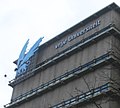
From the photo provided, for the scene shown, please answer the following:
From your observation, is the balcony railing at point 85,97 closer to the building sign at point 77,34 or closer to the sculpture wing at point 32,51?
the building sign at point 77,34

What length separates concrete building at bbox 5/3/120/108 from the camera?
41.8 meters

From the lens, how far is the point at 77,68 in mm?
46438

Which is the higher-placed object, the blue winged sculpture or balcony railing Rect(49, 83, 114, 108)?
the blue winged sculpture

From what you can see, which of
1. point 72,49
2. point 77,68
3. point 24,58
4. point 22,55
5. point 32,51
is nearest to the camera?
point 77,68

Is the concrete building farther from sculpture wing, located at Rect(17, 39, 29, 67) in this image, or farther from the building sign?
sculpture wing, located at Rect(17, 39, 29, 67)

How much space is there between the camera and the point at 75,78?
45906 mm

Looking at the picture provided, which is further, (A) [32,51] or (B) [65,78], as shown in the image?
(A) [32,51]

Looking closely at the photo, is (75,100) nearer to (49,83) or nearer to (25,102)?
Answer: (49,83)

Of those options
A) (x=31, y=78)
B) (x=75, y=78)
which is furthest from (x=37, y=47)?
(x=75, y=78)

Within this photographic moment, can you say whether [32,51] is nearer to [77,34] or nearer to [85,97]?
[77,34]

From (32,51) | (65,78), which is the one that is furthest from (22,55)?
(65,78)

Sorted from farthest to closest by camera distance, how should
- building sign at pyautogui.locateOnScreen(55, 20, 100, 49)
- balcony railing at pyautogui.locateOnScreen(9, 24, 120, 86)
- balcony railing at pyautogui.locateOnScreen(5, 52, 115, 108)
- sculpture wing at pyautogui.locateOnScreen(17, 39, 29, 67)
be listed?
sculpture wing at pyautogui.locateOnScreen(17, 39, 29, 67) → building sign at pyautogui.locateOnScreen(55, 20, 100, 49) → balcony railing at pyautogui.locateOnScreen(9, 24, 120, 86) → balcony railing at pyautogui.locateOnScreen(5, 52, 115, 108)

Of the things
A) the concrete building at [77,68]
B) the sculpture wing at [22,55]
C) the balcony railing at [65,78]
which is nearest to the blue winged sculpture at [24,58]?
the sculpture wing at [22,55]

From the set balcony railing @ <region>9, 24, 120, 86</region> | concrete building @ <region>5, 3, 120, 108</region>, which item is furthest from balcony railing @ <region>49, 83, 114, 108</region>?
balcony railing @ <region>9, 24, 120, 86</region>
